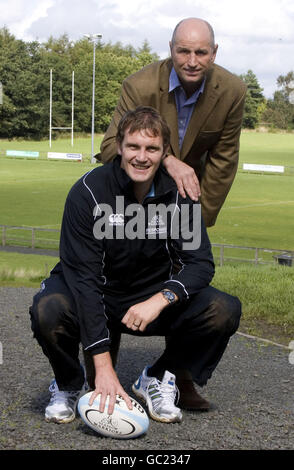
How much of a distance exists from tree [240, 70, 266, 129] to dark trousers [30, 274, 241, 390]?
364 feet

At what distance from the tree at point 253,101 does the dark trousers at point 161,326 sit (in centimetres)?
11094

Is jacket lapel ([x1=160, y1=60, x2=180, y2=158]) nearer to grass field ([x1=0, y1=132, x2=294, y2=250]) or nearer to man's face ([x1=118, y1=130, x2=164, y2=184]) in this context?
man's face ([x1=118, y1=130, x2=164, y2=184])

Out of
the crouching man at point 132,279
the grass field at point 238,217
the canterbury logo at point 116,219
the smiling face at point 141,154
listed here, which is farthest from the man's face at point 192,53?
the grass field at point 238,217

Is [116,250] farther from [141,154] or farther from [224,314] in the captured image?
[224,314]

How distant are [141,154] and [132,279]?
81cm

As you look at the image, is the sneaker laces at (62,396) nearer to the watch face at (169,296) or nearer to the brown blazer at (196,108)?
the watch face at (169,296)

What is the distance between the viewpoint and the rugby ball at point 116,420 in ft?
13.3

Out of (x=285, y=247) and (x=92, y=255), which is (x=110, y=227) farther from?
(x=285, y=247)

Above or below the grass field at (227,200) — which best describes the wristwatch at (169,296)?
above

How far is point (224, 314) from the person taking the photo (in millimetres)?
4387

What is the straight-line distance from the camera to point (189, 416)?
462 centimetres

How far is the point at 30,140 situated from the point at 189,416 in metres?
93.5

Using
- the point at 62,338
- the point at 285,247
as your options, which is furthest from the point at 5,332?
the point at 285,247

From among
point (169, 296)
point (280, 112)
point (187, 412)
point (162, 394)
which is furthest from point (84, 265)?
point (280, 112)
